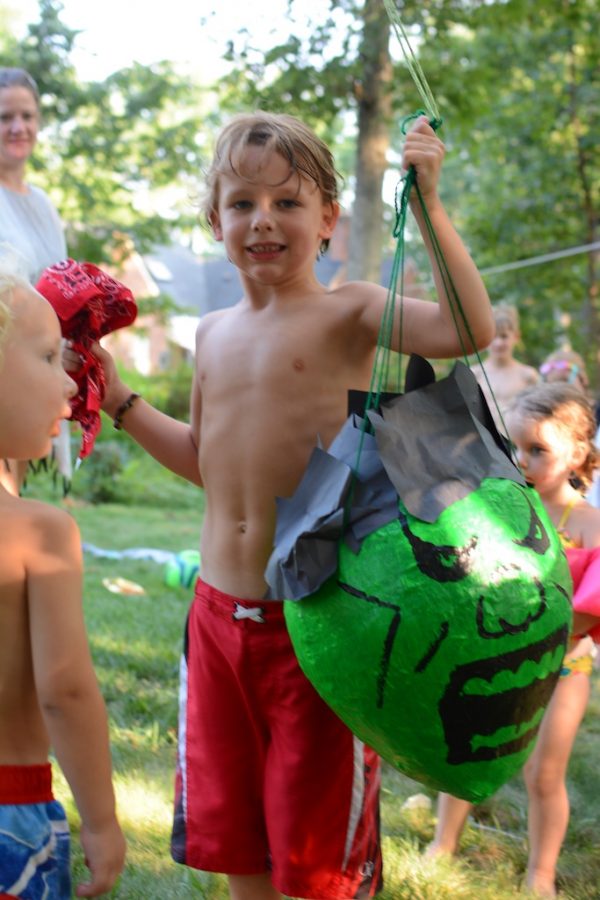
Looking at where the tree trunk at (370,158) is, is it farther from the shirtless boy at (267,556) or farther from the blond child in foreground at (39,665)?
the blond child in foreground at (39,665)

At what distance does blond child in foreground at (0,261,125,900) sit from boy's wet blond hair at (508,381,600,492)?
1.57 metres

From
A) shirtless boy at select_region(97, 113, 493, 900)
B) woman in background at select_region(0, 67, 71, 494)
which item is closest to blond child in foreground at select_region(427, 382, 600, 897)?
shirtless boy at select_region(97, 113, 493, 900)

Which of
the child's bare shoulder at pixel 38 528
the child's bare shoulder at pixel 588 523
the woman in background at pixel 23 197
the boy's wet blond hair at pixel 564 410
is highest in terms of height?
the woman in background at pixel 23 197

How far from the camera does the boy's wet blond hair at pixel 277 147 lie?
2.17 m

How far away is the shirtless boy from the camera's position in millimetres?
2133

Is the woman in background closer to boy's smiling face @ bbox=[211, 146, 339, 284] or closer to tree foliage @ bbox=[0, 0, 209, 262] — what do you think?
boy's smiling face @ bbox=[211, 146, 339, 284]

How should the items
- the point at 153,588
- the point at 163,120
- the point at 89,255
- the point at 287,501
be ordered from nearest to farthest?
the point at 287,501 < the point at 153,588 < the point at 89,255 < the point at 163,120

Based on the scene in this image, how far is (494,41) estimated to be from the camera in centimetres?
1363

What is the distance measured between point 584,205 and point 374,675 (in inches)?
562

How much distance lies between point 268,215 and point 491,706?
1144 mm

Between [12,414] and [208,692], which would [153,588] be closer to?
[208,692]

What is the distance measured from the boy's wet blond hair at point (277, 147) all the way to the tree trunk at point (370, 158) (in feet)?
20.6

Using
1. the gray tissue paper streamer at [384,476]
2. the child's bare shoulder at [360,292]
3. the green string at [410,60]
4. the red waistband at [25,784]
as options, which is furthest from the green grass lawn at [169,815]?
the green string at [410,60]

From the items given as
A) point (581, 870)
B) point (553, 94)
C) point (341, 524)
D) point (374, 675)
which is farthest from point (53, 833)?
point (553, 94)
